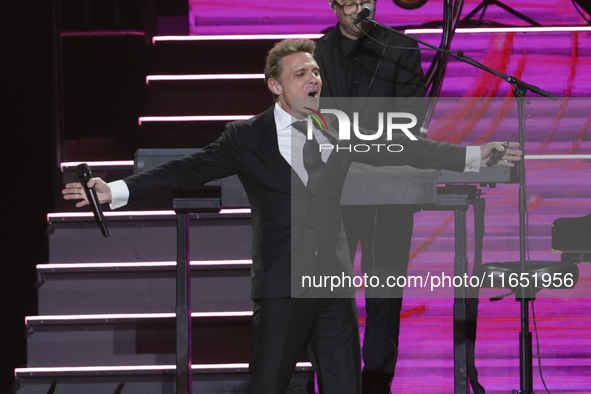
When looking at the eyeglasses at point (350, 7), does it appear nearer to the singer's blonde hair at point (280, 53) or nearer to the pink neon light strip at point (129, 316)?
the singer's blonde hair at point (280, 53)

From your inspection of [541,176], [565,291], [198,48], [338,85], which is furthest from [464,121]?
[198,48]

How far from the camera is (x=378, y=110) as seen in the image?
2.65 meters

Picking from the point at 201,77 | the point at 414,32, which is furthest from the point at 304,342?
the point at 414,32

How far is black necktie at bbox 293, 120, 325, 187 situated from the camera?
207 centimetres

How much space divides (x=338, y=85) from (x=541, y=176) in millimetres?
1436

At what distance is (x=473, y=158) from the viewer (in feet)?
7.27

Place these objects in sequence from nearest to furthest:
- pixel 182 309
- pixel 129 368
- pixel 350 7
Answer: pixel 182 309
pixel 350 7
pixel 129 368

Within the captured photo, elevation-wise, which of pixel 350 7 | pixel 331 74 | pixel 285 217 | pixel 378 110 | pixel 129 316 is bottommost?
pixel 129 316

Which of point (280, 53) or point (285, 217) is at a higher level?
point (280, 53)

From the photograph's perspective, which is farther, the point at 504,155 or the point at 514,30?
the point at 514,30

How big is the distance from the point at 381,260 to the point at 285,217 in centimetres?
71

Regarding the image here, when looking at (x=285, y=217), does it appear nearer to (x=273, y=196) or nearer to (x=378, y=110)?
(x=273, y=196)

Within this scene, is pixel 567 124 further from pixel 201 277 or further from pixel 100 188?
pixel 100 188

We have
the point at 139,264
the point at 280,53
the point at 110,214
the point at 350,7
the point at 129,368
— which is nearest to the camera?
the point at 280,53
